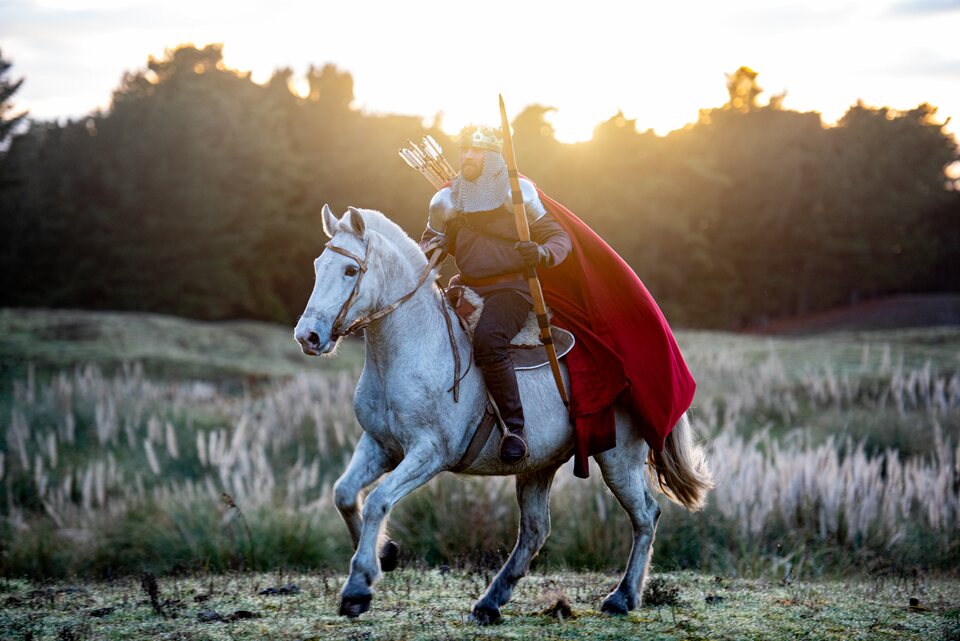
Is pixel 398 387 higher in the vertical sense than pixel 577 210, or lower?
lower

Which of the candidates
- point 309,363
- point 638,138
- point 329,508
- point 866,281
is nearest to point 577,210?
point 638,138

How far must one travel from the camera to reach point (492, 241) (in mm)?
5855

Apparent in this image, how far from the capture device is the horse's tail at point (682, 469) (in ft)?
21.3

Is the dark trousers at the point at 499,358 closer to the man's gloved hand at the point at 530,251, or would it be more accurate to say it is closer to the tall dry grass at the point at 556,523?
the man's gloved hand at the point at 530,251

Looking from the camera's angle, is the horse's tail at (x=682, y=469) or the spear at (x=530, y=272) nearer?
the spear at (x=530, y=272)

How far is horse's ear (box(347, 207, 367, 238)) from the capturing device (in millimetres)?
5191

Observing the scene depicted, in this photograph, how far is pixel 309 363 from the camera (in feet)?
94.0

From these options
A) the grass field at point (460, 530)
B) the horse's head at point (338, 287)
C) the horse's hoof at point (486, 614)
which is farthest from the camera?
the grass field at point (460, 530)

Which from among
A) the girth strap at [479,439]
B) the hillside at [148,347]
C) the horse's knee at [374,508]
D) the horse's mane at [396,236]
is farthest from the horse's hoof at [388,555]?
the hillside at [148,347]

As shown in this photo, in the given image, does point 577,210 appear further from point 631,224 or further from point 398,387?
point 398,387

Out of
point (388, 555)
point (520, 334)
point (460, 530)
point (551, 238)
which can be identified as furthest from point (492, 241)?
point (460, 530)

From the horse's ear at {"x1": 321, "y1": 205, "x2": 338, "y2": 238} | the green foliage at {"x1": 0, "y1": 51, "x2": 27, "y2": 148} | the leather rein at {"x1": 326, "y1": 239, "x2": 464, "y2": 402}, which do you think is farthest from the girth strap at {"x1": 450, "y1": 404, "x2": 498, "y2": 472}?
the green foliage at {"x1": 0, "y1": 51, "x2": 27, "y2": 148}

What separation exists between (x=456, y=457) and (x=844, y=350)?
18875 mm

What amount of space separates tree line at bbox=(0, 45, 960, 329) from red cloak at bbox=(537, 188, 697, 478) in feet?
115
